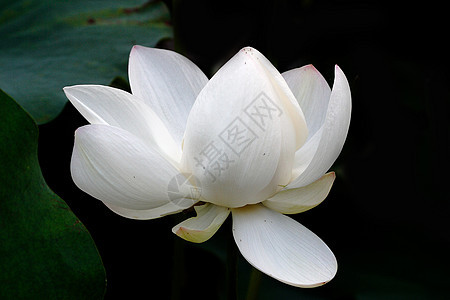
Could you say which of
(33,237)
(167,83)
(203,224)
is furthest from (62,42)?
(203,224)

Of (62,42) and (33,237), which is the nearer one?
(33,237)

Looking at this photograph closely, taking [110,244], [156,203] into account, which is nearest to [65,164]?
[110,244]

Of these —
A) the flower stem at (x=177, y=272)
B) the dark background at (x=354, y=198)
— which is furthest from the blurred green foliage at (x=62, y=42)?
the flower stem at (x=177, y=272)

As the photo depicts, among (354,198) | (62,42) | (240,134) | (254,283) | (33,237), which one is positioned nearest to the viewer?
(240,134)

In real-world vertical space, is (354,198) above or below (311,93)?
below

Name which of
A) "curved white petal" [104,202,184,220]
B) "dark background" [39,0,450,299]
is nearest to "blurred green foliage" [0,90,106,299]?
"curved white petal" [104,202,184,220]

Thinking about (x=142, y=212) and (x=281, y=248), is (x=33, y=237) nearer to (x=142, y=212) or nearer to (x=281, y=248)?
(x=142, y=212)
